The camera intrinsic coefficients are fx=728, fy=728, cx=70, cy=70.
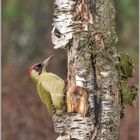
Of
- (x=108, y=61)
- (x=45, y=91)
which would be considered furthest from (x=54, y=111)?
(x=108, y=61)

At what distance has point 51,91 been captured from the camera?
537 cm

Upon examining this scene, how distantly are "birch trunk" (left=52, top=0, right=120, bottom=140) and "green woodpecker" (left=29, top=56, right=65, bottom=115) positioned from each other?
0.51 ft

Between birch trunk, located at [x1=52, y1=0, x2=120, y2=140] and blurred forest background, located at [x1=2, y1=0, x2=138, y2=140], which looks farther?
blurred forest background, located at [x1=2, y1=0, x2=138, y2=140]

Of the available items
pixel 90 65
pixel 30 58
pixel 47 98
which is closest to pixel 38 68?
pixel 47 98

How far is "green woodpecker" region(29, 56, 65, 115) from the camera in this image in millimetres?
5208

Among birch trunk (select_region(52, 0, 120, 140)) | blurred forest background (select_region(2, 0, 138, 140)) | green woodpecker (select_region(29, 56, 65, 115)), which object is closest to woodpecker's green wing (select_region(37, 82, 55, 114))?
green woodpecker (select_region(29, 56, 65, 115))

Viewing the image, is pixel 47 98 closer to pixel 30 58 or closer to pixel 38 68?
pixel 38 68

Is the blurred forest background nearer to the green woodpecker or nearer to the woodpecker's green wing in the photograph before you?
the green woodpecker

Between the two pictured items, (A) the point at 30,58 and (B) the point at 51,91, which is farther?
(A) the point at 30,58

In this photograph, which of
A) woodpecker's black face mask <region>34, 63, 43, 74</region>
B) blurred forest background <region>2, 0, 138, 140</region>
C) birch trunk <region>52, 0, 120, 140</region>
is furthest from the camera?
blurred forest background <region>2, 0, 138, 140</region>

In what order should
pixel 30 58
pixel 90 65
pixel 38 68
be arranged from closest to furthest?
1. pixel 90 65
2. pixel 38 68
3. pixel 30 58

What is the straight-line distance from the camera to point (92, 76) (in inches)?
196

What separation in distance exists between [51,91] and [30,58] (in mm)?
7592

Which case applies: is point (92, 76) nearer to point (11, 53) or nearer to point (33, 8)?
point (11, 53)
